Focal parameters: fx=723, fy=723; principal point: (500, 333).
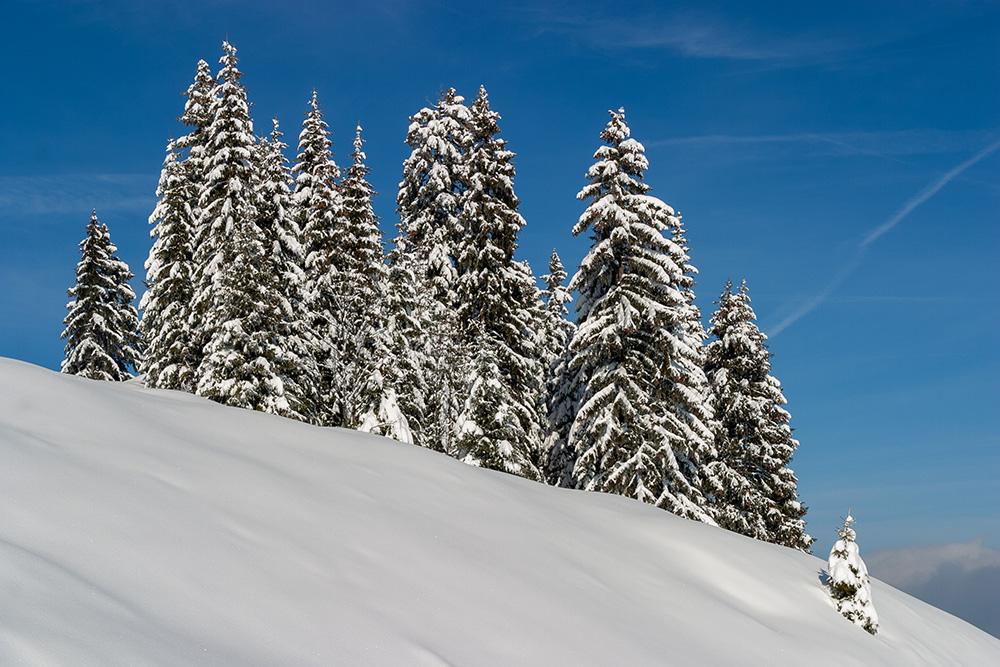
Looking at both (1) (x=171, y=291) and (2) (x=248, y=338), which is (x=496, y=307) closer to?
(2) (x=248, y=338)

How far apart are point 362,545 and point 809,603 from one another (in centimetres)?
939

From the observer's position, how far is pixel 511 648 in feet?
21.7

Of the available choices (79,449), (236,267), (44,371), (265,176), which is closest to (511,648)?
(79,449)

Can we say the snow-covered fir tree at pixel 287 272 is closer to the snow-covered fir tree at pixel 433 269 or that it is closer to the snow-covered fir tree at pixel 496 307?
the snow-covered fir tree at pixel 433 269

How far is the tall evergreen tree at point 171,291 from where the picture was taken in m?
28.3

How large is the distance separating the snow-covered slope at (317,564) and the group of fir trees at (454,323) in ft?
38.4

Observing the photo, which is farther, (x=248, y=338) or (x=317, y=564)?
(x=248, y=338)

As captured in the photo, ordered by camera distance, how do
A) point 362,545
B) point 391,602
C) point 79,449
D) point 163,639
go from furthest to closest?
point 362,545
point 79,449
point 391,602
point 163,639

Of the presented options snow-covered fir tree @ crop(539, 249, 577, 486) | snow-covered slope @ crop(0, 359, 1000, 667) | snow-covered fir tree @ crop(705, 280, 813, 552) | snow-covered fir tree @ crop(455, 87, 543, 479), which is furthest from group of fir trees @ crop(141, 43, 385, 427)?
snow-covered fir tree @ crop(705, 280, 813, 552)

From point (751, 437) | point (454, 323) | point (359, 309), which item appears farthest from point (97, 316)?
point (751, 437)

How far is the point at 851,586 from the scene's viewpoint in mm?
13242

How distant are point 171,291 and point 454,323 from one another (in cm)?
1197

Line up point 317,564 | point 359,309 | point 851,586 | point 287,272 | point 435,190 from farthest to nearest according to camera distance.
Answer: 1. point 435,190
2. point 359,309
3. point 287,272
4. point 851,586
5. point 317,564

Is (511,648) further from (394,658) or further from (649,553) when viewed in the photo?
A: (649,553)
